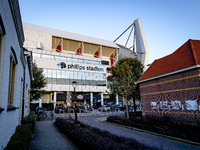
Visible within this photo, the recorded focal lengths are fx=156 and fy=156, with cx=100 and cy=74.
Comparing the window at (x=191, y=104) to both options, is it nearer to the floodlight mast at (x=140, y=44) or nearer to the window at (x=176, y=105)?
the window at (x=176, y=105)

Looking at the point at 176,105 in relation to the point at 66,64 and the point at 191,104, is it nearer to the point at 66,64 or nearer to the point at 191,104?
the point at 191,104

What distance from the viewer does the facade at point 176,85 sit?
13.4 m

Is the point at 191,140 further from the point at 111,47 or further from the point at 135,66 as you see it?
the point at 111,47

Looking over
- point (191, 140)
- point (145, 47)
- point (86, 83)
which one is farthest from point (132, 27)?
point (191, 140)

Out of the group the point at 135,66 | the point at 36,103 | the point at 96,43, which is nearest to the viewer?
the point at 135,66

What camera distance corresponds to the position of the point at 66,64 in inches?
1848

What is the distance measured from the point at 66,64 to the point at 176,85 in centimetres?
3663

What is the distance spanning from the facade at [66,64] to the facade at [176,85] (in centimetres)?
2416

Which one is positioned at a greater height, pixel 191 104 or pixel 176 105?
pixel 191 104

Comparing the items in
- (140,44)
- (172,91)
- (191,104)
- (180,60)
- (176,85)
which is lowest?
(191,104)

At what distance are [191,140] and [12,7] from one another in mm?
10645

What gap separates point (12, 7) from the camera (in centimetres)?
517

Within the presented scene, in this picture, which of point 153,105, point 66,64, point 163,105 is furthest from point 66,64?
point 163,105

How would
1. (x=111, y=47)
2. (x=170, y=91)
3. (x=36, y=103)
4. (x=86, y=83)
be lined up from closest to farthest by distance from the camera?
(x=170, y=91) → (x=36, y=103) → (x=86, y=83) → (x=111, y=47)
